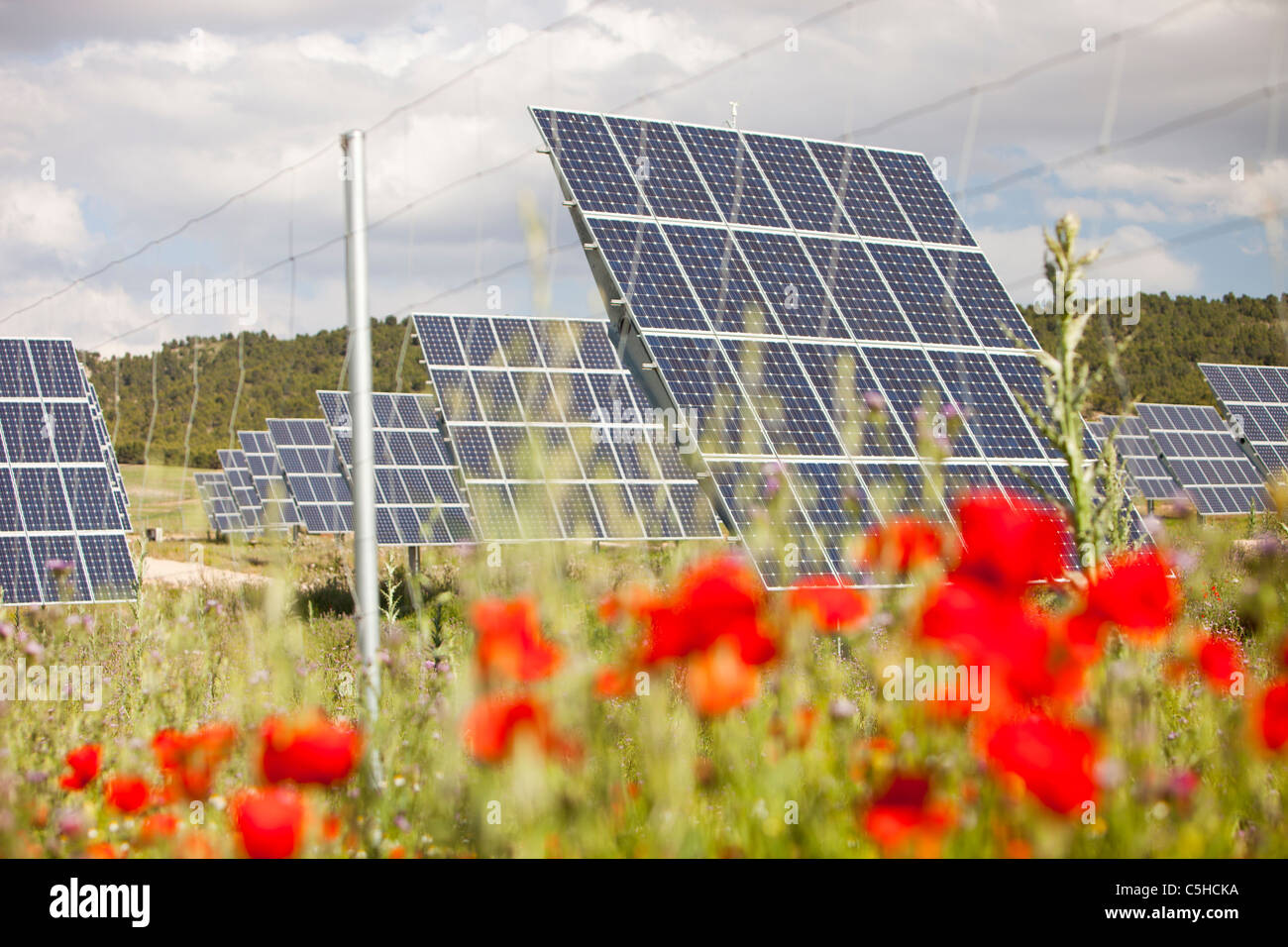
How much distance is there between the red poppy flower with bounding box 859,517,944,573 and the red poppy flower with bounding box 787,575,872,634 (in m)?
0.11

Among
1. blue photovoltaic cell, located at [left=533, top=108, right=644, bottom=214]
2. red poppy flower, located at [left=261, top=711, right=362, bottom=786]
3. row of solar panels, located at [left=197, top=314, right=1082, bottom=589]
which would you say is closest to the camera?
red poppy flower, located at [left=261, top=711, right=362, bottom=786]

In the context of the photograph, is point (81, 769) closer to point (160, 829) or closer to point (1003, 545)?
point (160, 829)

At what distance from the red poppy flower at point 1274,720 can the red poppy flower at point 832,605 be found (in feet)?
2.63

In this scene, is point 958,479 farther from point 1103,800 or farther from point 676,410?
point 1103,800

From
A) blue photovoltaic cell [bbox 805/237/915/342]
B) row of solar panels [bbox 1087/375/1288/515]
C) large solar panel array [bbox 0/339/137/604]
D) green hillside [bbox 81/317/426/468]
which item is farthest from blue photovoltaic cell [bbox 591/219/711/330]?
row of solar panels [bbox 1087/375/1288/515]

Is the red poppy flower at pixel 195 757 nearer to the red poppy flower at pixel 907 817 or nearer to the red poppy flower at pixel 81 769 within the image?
the red poppy flower at pixel 81 769

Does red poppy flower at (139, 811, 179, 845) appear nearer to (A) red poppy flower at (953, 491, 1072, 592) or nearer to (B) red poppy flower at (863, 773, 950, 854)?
(B) red poppy flower at (863, 773, 950, 854)

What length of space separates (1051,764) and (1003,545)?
0.42 m

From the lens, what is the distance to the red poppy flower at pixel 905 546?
218 cm

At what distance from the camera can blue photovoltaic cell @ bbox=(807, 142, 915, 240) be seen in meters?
11.8

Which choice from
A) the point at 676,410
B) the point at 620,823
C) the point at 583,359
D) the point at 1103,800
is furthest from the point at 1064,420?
the point at 583,359

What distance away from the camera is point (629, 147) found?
38.7 ft

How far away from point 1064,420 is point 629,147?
980cm

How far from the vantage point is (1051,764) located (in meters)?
1.60
